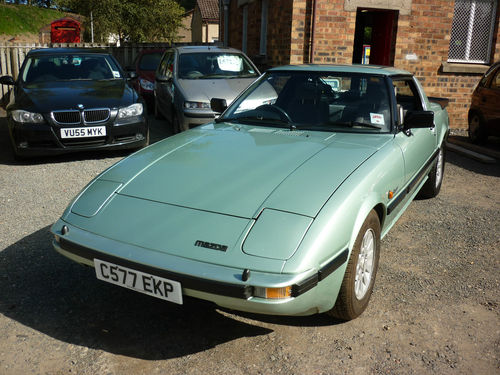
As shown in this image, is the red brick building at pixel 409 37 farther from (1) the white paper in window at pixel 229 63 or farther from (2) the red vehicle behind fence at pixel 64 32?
(2) the red vehicle behind fence at pixel 64 32

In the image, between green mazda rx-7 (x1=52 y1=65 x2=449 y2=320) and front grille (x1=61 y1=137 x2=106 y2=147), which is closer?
green mazda rx-7 (x1=52 y1=65 x2=449 y2=320)

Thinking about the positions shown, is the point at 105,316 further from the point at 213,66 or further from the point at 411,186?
the point at 213,66

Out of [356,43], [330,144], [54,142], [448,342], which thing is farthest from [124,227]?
[356,43]

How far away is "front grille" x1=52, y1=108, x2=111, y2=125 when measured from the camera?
6672 millimetres

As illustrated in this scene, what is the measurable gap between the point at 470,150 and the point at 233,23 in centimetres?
1039

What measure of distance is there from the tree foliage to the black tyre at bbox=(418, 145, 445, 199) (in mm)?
26977

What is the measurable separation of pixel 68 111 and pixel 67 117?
0.08 m

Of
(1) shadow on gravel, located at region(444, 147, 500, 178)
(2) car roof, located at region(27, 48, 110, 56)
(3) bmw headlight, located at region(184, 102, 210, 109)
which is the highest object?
(2) car roof, located at region(27, 48, 110, 56)

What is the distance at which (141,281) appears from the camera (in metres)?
2.54

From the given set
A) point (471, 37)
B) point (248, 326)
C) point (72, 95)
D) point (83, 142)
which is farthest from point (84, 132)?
point (471, 37)

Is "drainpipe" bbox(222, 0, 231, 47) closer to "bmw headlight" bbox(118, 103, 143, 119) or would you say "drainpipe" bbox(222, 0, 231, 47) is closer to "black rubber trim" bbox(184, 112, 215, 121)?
"black rubber trim" bbox(184, 112, 215, 121)

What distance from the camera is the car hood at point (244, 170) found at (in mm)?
2758

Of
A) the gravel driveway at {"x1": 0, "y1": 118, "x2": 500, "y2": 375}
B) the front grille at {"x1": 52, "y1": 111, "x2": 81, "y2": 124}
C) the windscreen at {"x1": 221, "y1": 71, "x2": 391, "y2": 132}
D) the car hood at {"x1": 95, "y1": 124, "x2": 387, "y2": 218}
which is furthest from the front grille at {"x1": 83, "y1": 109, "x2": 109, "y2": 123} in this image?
the car hood at {"x1": 95, "y1": 124, "x2": 387, "y2": 218}

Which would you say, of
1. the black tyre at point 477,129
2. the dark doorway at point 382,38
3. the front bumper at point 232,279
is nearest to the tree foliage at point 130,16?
the dark doorway at point 382,38
